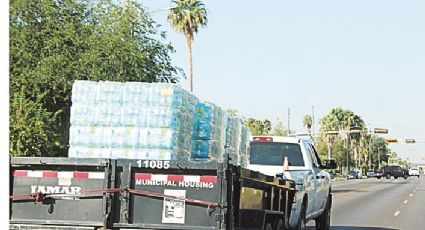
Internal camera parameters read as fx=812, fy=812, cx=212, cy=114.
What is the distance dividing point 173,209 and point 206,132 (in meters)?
1.26

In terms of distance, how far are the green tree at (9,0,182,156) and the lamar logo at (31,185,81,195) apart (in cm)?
1519

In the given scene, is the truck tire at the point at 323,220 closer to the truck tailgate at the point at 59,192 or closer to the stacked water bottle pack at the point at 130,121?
the stacked water bottle pack at the point at 130,121

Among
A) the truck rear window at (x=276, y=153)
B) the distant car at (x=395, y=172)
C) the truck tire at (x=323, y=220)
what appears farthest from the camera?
the distant car at (x=395, y=172)

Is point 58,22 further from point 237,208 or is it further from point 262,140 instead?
point 237,208

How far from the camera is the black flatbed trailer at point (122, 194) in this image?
809 centimetres

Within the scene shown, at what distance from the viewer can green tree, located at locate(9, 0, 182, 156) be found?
24.1 metres

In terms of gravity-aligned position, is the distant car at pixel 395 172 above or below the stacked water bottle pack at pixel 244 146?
below

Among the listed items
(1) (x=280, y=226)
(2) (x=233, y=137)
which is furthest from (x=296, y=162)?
(2) (x=233, y=137)

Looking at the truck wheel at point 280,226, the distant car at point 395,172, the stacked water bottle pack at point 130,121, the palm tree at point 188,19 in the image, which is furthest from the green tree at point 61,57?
the distant car at point 395,172

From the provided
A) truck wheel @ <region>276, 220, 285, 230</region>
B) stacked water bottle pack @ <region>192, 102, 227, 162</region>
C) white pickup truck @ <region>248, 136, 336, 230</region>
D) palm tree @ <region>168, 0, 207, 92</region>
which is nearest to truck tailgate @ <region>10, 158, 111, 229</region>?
stacked water bottle pack @ <region>192, 102, 227, 162</region>

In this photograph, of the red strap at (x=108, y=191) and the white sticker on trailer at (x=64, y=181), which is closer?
the red strap at (x=108, y=191)

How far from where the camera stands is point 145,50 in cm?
2850

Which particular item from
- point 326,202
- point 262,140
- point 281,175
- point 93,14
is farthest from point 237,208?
point 93,14

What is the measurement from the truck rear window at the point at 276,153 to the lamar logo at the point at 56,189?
7461 mm
